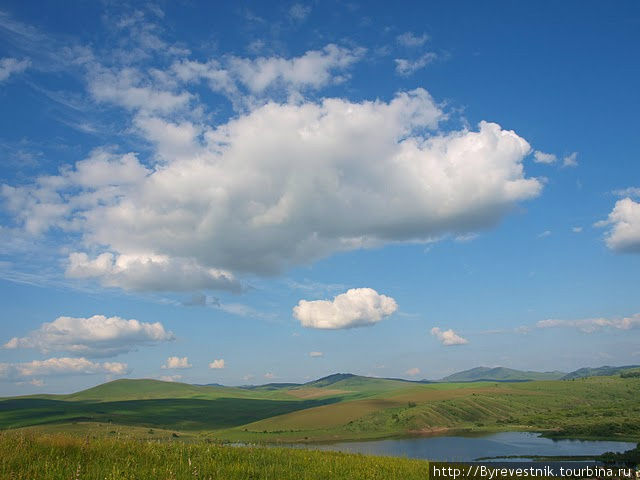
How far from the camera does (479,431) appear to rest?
4934 inches

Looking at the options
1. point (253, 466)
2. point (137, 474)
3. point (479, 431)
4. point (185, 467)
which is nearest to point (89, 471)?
point (137, 474)

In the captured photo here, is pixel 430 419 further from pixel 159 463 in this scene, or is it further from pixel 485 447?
pixel 159 463

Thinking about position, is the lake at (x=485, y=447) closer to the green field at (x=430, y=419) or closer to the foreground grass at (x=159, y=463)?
the green field at (x=430, y=419)

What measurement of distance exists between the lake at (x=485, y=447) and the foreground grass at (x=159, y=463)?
59479 millimetres

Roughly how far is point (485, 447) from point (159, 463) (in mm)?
96019

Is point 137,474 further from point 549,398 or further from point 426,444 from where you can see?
point 549,398

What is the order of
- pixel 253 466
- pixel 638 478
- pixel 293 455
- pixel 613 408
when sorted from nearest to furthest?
pixel 638 478
pixel 253 466
pixel 293 455
pixel 613 408

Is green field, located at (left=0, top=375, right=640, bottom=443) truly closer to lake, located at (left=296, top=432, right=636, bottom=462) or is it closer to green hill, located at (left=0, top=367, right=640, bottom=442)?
green hill, located at (left=0, top=367, right=640, bottom=442)

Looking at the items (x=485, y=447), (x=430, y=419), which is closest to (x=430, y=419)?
(x=430, y=419)

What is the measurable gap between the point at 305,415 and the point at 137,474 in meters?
160

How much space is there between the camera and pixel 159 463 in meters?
16.4

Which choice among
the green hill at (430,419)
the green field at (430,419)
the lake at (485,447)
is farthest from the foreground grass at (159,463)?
the green hill at (430,419)

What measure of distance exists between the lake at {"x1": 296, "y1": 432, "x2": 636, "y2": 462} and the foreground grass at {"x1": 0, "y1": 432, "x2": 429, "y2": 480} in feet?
195

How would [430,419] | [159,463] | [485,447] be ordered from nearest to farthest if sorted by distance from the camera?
[159,463], [485,447], [430,419]
